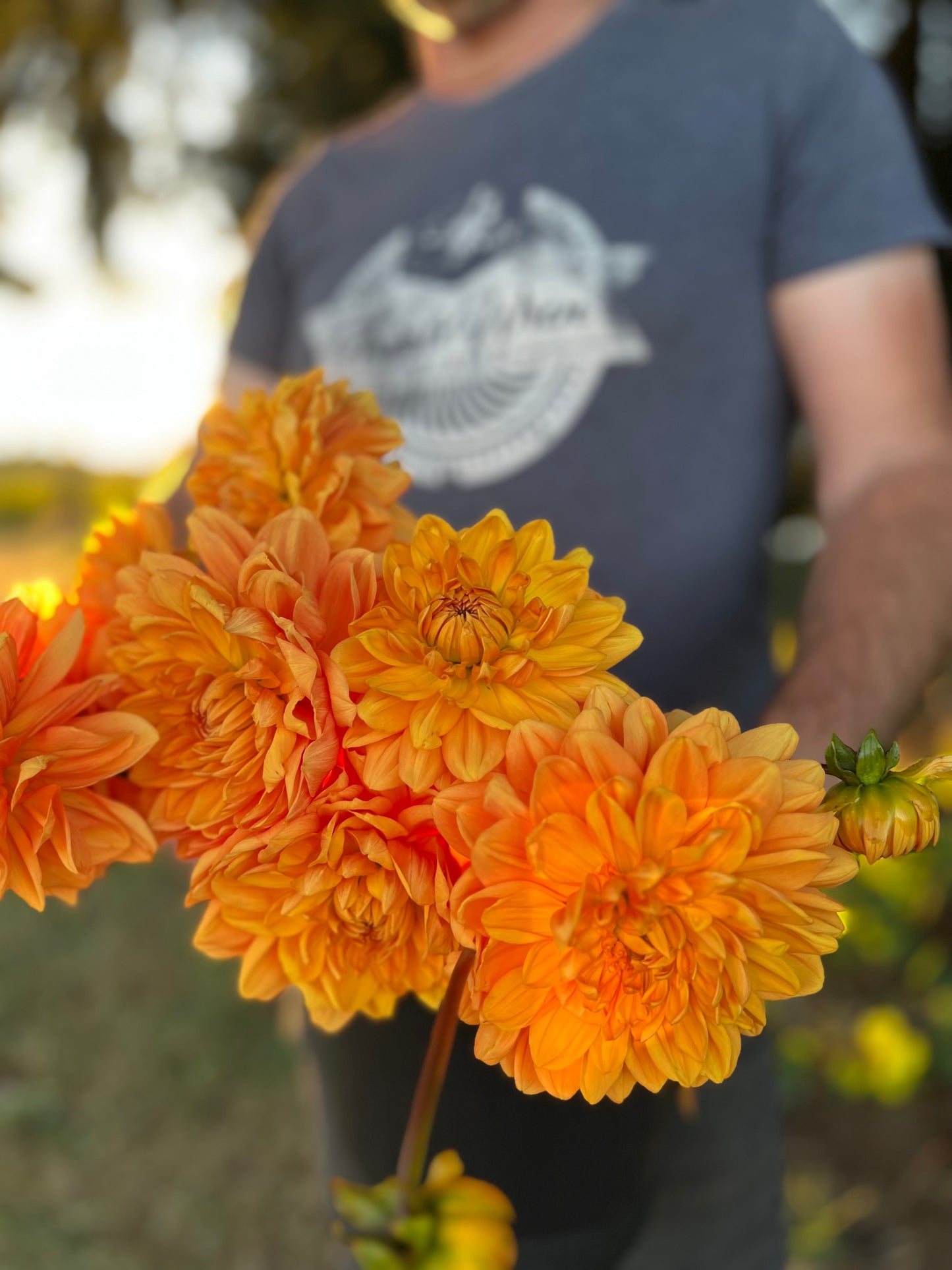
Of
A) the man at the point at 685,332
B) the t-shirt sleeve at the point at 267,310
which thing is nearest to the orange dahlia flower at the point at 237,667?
the man at the point at 685,332

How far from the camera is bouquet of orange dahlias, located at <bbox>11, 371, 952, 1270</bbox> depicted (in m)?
0.34

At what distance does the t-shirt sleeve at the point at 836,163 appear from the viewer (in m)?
1.00

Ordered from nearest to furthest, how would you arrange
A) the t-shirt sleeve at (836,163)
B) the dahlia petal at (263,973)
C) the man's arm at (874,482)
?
the dahlia petal at (263,973)
the man's arm at (874,482)
the t-shirt sleeve at (836,163)

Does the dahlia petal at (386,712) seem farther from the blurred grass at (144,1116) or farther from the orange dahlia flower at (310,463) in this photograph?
the blurred grass at (144,1116)

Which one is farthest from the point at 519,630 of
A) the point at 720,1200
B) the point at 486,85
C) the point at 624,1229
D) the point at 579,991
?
the point at 486,85

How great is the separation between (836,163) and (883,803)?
0.90 meters

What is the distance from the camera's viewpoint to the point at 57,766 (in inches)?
15.6

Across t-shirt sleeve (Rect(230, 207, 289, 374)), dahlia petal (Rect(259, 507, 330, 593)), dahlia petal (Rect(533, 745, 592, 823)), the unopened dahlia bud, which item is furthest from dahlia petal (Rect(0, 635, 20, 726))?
t-shirt sleeve (Rect(230, 207, 289, 374))

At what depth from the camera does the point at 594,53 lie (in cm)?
118

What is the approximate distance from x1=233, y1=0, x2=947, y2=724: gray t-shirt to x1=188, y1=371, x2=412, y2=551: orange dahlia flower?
0.57 m

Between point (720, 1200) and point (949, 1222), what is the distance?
1.09 m

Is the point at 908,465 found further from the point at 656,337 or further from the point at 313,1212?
the point at 313,1212

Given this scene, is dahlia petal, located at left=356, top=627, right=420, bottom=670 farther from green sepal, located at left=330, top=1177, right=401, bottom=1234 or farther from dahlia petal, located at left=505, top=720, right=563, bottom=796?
green sepal, located at left=330, top=1177, right=401, bottom=1234

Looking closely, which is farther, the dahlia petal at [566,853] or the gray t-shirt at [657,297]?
the gray t-shirt at [657,297]
